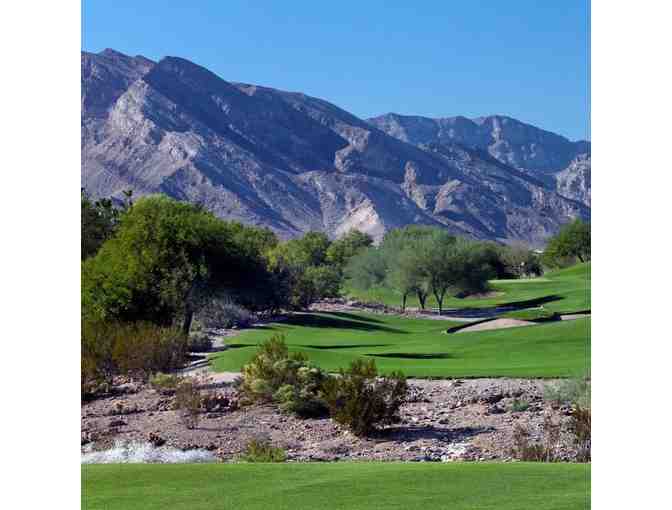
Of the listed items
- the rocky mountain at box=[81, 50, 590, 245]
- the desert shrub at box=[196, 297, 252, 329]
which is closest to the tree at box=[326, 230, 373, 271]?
the desert shrub at box=[196, 297, 252, 329]

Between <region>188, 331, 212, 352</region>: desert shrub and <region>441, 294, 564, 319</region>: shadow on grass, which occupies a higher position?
<region>441, 294, 564, 319</region>: shadow on grass

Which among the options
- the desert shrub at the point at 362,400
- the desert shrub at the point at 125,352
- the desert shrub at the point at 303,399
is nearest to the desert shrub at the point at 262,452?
the desert shrub at the point at 362,400

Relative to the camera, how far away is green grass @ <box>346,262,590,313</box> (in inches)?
1735

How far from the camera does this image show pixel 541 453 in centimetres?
1168

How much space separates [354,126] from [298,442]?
15586cm

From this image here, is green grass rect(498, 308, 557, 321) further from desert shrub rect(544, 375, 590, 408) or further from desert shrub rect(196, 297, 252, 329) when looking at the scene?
desert shrub rect(544, 375, 590, 408)

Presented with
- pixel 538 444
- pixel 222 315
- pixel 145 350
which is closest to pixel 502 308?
pixel 222 315

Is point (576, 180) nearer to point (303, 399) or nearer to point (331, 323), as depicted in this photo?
point (331, 323)

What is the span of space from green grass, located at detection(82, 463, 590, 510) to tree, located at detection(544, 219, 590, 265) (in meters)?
58.0

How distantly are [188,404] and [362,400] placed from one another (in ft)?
10.0

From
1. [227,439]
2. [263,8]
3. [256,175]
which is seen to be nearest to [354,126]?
[256,175]

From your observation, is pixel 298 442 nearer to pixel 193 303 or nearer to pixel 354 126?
pixel 193 303

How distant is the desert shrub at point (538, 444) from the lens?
11.6 m
